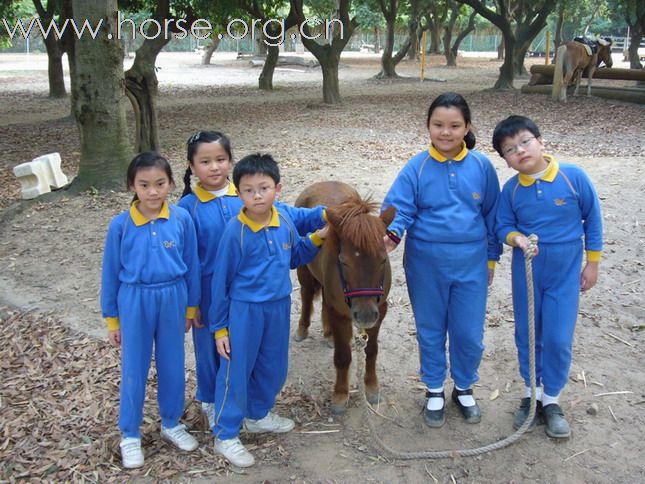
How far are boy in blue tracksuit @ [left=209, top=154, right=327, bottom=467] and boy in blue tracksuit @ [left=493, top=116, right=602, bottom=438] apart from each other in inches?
39.8

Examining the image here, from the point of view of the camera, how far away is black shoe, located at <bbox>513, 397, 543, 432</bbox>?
3.26 metres

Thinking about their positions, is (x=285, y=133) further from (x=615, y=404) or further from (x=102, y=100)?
(x=615, y=404)

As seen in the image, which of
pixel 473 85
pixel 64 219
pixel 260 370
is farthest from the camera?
pixel 473 85

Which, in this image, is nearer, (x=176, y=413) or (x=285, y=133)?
(x=176, y=413)

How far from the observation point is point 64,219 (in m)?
6.86

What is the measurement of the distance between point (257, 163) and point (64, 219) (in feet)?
15.9

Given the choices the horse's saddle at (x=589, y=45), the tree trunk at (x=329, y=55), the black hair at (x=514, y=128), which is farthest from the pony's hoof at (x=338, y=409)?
the horse's saddle at (x=589, y=45)

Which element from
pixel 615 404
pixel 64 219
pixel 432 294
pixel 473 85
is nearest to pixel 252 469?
pixel 432 294

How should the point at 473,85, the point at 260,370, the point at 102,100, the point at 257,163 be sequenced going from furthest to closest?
1. the point at 473,85
2. the point at 102,100
3. the point at 260,370
4. the point at 257,163

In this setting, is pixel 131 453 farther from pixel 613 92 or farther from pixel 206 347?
pixel 613 92

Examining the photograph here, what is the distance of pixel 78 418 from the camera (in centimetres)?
336

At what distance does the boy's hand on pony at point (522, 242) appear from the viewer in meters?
2.86

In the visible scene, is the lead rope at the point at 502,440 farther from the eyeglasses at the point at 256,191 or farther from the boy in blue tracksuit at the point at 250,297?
the eyeglasses at the point at 256,191

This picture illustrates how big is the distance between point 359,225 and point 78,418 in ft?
6.53
